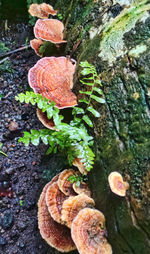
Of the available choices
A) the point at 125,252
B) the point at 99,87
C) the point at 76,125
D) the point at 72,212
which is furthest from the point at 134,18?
the point at 125,252

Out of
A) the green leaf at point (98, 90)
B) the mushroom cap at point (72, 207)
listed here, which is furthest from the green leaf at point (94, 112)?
the mushroom cap at point (72, 207)

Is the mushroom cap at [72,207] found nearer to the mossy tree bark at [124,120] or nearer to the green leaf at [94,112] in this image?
the mossy tree bark at [124,120]

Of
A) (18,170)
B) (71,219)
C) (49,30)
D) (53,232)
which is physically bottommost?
(18,170)

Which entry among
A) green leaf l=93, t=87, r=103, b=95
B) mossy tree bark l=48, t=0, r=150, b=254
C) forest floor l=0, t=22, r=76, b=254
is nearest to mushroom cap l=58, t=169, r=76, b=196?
mossy tree bark l=48, t=0, r=150, b=254

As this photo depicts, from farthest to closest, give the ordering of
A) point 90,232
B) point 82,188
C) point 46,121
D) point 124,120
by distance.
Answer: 1. point 46,121
2. point 82,188
3. point 124,120
4. point 90,232

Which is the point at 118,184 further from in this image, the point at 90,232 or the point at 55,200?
the point at 55,200

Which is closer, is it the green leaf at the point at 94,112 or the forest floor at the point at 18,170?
the green leaf at the point at 94,112

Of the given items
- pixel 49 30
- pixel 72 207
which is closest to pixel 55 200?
pixel 72 207
